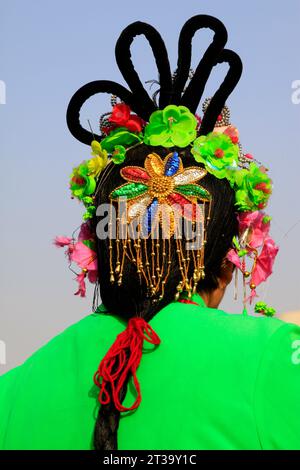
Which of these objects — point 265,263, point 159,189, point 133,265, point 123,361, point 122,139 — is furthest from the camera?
point 265,263

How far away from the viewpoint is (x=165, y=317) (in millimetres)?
2367

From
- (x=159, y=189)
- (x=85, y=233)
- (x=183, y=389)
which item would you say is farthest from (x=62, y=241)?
(x=183, y=389)

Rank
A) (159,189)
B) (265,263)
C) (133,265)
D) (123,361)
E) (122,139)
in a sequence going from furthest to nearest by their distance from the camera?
(265,263) → (122,139) → (159,189) → (133,265) → (123,361)

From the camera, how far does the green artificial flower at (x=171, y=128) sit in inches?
103

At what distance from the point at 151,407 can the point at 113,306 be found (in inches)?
14.0

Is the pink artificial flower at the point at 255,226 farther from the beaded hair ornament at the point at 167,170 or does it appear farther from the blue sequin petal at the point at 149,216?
the blue sequin petal at the point at 149,216

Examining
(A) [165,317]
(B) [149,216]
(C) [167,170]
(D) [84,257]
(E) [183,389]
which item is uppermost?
(C) [167,170]

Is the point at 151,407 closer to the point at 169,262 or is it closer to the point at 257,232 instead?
the point at 169,262

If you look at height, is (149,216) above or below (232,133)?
below

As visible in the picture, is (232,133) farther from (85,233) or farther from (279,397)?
(279,397)

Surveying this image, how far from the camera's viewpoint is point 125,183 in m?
2.58

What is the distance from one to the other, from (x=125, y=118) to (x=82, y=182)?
0.25 metres

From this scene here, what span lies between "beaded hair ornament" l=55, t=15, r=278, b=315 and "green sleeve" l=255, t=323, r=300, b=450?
1.27 feet

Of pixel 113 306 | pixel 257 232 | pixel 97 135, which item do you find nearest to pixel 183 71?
pixel 97 135
